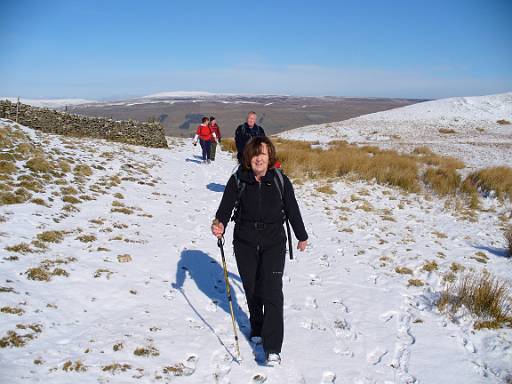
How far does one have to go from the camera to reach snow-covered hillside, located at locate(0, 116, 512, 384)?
3.50 m

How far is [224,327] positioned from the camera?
169 inches

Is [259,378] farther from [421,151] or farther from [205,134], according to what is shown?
[421,151]

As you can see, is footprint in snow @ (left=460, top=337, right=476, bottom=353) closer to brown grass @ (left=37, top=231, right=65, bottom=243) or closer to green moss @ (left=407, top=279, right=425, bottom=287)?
green moss @ (left=407, top=279, right=425, bottom=287)

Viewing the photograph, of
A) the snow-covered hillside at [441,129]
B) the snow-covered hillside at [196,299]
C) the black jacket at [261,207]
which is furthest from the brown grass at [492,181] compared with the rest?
the black jacket at [261,207]

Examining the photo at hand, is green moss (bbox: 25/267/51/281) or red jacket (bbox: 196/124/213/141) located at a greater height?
red jacket (bbox: 196/124/213/141)

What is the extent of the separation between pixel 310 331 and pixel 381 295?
1.76 meters

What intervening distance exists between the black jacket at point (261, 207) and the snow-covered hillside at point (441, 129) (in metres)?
19.3

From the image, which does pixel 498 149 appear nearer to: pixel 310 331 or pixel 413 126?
pixel 413 126

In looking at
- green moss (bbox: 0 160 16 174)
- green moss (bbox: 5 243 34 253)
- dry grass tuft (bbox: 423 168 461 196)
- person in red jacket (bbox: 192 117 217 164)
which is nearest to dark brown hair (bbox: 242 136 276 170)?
green moss (bbox: 5 243 34 253)

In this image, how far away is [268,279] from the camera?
11.5 ft

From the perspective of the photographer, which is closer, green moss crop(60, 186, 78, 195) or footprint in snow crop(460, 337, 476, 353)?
footprint in snow crop(460, 337, 476, 353)

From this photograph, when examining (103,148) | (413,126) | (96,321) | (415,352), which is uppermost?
(413,126)

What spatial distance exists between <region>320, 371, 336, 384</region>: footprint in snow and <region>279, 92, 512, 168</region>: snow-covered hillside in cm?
1917

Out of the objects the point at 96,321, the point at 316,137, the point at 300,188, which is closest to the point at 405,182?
the point at 300,188
